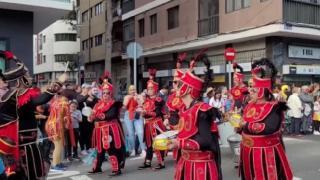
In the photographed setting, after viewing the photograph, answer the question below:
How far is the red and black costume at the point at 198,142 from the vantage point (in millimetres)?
5352

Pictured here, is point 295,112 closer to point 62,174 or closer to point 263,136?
point 62,174

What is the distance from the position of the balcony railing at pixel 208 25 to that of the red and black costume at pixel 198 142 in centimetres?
1971

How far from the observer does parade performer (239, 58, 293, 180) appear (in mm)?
6098

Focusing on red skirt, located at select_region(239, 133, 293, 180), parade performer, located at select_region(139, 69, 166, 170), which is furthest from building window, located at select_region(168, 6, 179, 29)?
red skirt, located at select_region(239, 133, 293, 180)

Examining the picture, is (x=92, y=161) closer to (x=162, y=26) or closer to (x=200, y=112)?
(x=200, y=112)

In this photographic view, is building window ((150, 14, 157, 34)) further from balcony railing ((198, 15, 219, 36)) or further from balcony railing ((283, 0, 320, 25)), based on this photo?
balcony railing ((283, 0, 320, 25))

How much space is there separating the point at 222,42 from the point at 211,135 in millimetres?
19300

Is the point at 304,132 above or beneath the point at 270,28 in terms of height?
beneath

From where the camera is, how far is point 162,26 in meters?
30.5

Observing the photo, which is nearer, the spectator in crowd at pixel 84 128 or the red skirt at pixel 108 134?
the red skirt at pixel 108 134

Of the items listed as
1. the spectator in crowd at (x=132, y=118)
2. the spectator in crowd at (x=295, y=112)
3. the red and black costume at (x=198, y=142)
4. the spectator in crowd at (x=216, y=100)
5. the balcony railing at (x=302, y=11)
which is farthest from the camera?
the balcony railing at (x=302, y=11)

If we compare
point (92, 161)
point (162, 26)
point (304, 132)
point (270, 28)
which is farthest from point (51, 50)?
point (92, 161)

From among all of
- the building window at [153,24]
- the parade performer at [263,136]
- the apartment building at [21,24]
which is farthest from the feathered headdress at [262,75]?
the building window at [153,24]

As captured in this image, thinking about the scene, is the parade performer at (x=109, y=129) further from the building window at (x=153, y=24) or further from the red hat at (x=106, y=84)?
the building window at (x=153, y=24)
